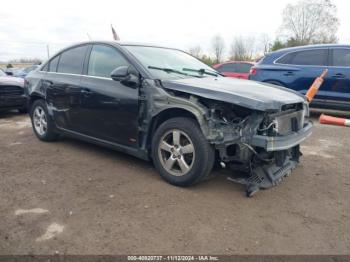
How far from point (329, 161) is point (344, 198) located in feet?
4.40

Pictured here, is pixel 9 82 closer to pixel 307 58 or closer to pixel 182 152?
pixel 182 152

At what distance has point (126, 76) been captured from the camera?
404 cm

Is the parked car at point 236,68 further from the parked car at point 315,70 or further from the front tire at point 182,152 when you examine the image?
the front tire at point 182,152

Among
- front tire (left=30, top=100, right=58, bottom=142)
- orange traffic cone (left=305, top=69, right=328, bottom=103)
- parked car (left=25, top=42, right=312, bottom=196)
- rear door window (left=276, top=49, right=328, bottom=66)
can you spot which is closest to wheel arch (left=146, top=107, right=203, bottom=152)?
parked car (left=25, top=42, right=312, bottom=196)

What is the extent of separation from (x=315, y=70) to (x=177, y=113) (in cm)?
535

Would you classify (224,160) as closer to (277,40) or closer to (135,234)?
(135,234)

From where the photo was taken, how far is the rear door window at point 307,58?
8.08 metres

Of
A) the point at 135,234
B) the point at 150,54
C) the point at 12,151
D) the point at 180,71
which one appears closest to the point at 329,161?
the point at 180,71

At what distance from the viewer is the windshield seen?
4195mm

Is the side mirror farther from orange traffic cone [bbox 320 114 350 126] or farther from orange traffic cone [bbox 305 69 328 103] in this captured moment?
orange traffic cone [bbox 320 114 350 126]

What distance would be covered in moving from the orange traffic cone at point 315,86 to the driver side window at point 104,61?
4.42 meters

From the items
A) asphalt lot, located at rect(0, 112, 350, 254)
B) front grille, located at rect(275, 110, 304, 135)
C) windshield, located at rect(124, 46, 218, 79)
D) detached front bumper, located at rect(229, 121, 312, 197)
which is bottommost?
asphalt lot, located at rect(0, 112, 350, 254)

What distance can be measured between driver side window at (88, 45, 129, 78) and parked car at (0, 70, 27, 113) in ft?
15.9

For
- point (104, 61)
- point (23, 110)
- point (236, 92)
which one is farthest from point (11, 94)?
point (236, 92)
